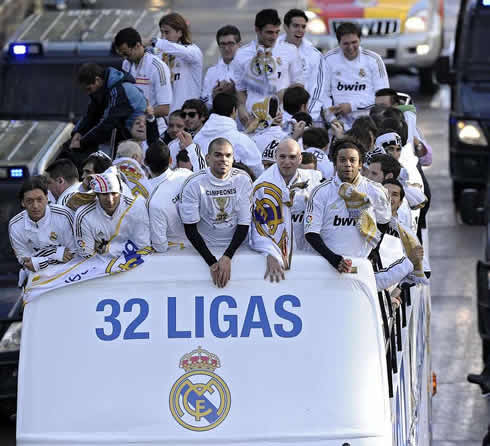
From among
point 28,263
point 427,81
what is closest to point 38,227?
point 28,263

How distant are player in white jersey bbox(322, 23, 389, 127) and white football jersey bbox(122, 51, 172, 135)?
4.85 feet

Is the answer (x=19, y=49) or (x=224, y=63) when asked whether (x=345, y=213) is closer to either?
(x=224, y=63)

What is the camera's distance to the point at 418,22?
79.3 ft

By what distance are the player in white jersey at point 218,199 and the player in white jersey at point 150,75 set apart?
444cm

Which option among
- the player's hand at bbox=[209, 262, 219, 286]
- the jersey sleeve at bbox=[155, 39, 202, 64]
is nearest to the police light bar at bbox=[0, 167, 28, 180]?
the jersey sleeve at bbox=[155, 39, 202, 64]

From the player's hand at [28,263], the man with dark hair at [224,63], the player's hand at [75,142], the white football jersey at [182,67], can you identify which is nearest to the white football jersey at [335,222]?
the player's hand at [28,263]

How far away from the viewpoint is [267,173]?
8.77 meters

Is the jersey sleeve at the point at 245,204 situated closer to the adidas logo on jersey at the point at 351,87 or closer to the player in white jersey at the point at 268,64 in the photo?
the player in white jersey at the point at 268,64

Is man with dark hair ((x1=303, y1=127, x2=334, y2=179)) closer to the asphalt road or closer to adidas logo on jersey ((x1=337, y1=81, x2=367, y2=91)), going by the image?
adidas logo on jersey ((x1=337, y1=81, x2=367, y2=91))

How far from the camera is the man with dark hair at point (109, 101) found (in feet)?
38.5

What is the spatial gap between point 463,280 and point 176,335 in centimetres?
996

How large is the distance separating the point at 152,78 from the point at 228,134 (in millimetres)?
1824

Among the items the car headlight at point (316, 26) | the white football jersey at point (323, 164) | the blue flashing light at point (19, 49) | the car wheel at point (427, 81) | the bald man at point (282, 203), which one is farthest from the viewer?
the car wheel at point (427, 81)

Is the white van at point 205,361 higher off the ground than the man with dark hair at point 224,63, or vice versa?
the man with dark hair at point 224,63
